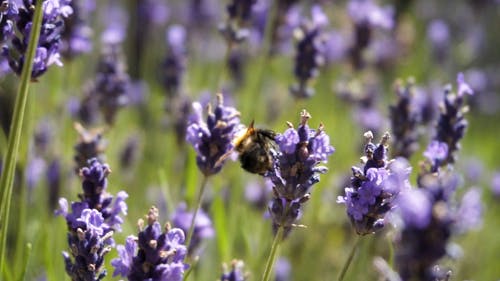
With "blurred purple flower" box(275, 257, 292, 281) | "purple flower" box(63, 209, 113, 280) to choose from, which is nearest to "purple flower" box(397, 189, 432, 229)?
"purple flower" box(63, 209, 113, 280)

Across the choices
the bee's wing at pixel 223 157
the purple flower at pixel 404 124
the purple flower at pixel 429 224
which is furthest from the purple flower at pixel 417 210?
the purple flower at pixel 404 124

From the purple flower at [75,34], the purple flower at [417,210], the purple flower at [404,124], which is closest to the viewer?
the purple flower at [417,210]

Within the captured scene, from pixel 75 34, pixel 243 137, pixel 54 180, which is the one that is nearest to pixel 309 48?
pixel 75 34

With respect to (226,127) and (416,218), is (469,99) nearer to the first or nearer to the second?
(226,127)

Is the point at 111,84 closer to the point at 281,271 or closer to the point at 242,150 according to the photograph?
the point at 281,271

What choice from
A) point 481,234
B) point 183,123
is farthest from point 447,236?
point 481,234

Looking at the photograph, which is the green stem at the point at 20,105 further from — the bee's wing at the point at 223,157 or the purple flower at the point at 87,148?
the purple flower at the point at 87,148

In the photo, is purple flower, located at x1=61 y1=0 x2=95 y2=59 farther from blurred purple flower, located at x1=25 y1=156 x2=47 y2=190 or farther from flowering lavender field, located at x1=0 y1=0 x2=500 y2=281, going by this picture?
blurred purple flower, located at x1=25 y1=156 x2=47 y2=190

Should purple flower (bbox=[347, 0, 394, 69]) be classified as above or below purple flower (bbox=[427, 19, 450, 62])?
below
